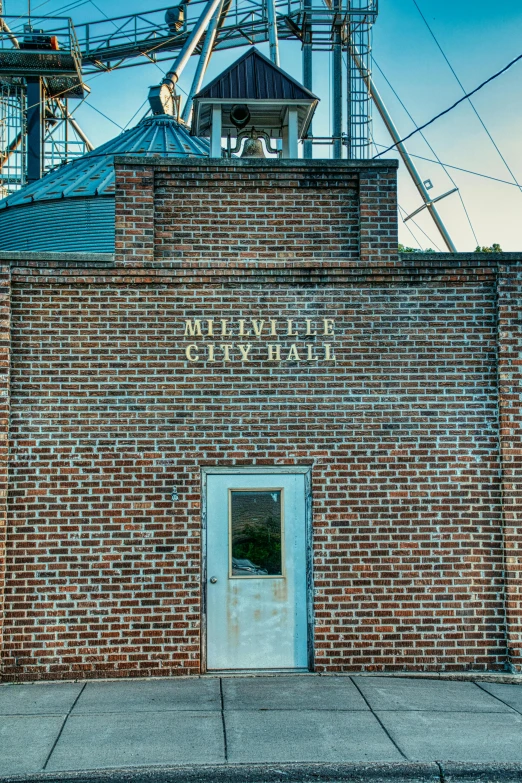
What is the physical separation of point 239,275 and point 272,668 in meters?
4.04

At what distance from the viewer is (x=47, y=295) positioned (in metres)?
8.51

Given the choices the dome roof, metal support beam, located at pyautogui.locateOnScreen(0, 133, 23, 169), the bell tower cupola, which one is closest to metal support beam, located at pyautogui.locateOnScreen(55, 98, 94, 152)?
metal support beam, located at pyautogui.locateOnScreen(0, 133, 23, 169)

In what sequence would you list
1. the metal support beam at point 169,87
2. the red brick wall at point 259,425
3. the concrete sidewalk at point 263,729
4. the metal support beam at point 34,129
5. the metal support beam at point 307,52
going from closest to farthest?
the concrete sidewalk at point 263,729 → the red brick wall at point 259,425 → the metal support beam at point 307,52 → the metal support beam at point 169,87 → the metal support beam at point 34,129

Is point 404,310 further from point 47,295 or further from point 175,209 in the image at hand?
point 47,295

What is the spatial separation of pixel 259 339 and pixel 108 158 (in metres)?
9.26

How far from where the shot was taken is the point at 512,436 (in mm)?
8562

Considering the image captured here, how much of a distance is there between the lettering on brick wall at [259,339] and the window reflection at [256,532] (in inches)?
55.7

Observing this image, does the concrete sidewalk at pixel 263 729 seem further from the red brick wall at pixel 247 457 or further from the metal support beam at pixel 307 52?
the metal support beam at pixel 307 52

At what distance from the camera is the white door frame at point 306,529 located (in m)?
8.23

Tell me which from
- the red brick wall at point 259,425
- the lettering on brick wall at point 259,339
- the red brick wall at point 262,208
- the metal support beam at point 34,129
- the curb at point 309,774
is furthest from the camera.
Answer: the metal support beam at point 34,129

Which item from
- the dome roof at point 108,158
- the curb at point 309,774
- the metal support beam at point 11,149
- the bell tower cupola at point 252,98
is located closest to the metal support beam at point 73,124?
the metal support beam at point 11,149

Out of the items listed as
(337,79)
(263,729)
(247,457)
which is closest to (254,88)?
(247,457)

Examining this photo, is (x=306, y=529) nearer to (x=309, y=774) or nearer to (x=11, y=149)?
(x=309, y=774)

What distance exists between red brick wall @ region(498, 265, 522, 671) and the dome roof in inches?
315
